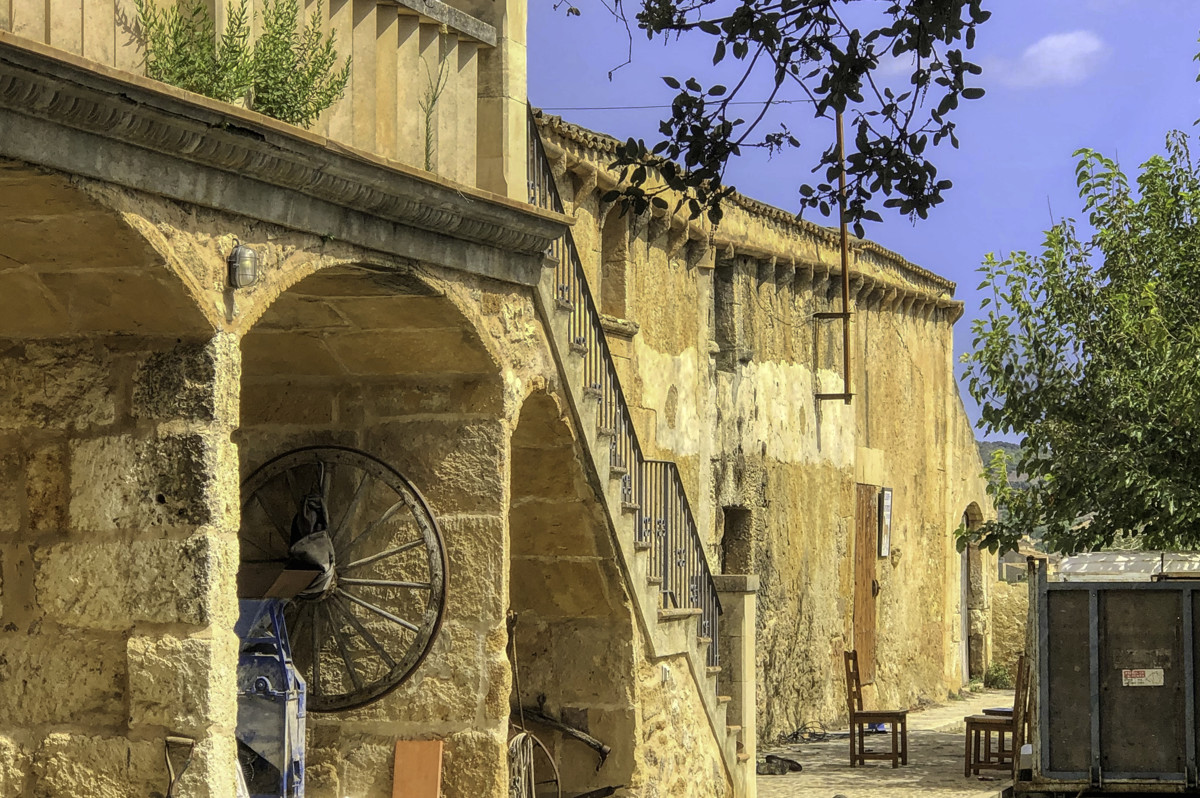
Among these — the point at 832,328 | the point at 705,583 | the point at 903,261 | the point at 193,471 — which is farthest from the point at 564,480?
the point at 903,261

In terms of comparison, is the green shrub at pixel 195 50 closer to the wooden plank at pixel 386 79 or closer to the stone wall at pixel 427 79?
the stone wall at pixel 427 79

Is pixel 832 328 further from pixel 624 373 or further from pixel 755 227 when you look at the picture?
pixel 624 373

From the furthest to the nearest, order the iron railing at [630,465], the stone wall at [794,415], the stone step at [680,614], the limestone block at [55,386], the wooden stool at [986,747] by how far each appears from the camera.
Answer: the stone wall at [794,415] → the wooden stool at [986,747] → the stone step at [680,614] → the iron railing at [630,465] → the limestone block at [55,386]

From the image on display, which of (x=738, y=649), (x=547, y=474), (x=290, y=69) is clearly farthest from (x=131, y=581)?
(x=738, y=649)

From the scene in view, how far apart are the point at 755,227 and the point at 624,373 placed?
12.8ft

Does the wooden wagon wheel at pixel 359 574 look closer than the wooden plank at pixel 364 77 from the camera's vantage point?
No

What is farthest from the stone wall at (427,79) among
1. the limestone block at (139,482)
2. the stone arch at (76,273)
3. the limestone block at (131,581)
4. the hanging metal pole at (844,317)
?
the hanging metal pole at (844,317)

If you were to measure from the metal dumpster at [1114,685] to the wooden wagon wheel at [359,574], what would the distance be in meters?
3.98

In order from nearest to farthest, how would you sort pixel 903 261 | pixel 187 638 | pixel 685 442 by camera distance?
Answer: pixel 187 638, pixel 685 442, pixel 903 261

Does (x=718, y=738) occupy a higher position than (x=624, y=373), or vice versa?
(x=624, y=373)

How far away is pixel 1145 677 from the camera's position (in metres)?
10.1

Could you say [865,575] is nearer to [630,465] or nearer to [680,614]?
[680,614]

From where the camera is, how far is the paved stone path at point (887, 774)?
13.0 m

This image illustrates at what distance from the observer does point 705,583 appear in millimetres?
10984
